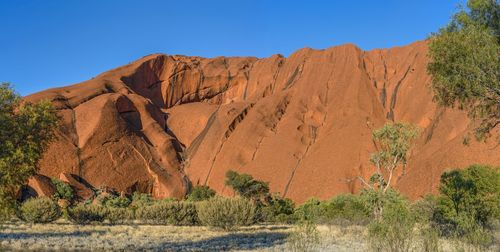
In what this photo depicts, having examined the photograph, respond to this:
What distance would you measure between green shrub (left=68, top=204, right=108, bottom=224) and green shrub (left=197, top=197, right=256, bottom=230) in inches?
486

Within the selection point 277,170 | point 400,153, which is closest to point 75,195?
point 277,170

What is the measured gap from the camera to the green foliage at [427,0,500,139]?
12.5m

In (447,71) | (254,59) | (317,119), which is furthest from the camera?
(254,59)

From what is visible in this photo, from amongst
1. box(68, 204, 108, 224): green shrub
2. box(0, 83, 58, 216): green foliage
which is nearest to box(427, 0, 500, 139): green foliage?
box(0, 83, 58, 216): green foliage

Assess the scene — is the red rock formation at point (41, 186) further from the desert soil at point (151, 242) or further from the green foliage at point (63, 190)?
the desert soil at point (151, 242)

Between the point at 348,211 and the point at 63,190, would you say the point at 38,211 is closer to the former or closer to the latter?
the point at 348,211

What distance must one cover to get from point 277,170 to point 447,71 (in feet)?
208

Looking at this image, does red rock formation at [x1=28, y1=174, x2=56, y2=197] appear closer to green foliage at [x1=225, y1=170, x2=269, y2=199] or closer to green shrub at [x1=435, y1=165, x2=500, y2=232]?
green foliage at [x1=225, y1=170, x2=269, y2=199]

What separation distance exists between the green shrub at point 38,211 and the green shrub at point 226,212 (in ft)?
43.8

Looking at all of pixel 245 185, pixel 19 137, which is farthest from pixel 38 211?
pixel 245 185

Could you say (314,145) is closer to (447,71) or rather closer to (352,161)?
(352,161)

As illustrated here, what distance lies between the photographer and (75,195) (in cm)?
6788

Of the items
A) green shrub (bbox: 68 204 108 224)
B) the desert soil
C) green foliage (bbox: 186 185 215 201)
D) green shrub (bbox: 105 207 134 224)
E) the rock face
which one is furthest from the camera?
the rock face

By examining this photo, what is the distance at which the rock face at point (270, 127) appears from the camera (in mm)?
71938
